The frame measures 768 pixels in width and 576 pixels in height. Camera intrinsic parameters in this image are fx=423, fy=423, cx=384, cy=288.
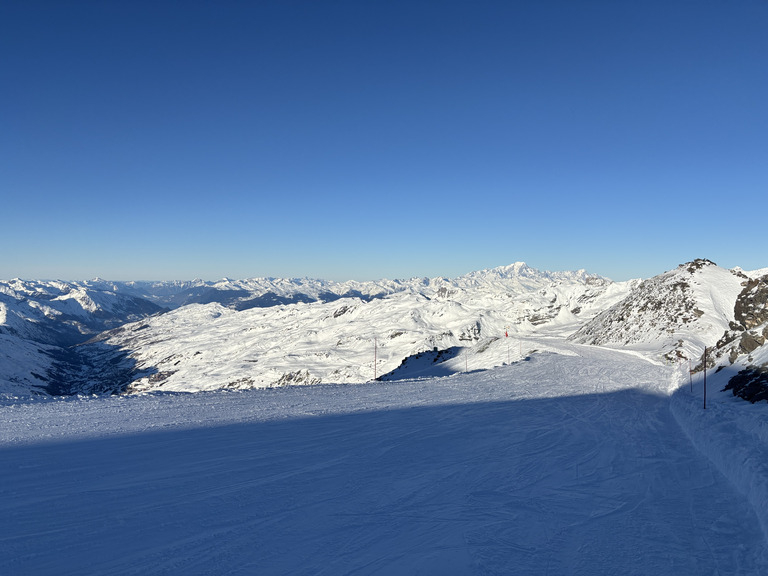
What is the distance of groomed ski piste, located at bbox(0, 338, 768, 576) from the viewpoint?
7777 millimetres

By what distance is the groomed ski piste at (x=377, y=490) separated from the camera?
25.5 feet

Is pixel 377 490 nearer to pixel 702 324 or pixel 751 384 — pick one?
pixel 751 384

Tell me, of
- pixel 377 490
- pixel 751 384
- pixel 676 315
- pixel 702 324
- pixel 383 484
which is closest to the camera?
pixel 377 490

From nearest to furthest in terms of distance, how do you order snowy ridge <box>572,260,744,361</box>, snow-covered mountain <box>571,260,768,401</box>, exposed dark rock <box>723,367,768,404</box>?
exposed dark rock <box>723,367,768,404</box>, snow-covered mountain <box>571,260,768,401</box>, snowy ridge <box>572,260,744,361</box>

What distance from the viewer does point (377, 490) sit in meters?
10.9

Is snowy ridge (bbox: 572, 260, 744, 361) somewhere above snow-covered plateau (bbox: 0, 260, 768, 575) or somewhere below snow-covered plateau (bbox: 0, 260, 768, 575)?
above

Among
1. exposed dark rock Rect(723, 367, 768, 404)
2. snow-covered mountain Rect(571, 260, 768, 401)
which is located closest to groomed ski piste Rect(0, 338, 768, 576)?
exposed dark rock Rect(723, 367, 768, 404)

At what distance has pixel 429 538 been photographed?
27.9 ft

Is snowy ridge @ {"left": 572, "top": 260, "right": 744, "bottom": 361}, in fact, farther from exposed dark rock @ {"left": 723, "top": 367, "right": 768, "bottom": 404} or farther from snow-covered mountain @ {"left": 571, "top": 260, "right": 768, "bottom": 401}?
exposed dark rock @ {"left": 723, "top": 367, "right": 768, "bottom": 404}

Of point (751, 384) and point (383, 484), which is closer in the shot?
point (383, 484)

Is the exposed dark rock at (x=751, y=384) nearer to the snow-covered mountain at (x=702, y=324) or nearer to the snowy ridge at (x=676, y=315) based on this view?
the snow-covered mountain at (x=702, y=324)

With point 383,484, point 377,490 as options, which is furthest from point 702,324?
point 377,490

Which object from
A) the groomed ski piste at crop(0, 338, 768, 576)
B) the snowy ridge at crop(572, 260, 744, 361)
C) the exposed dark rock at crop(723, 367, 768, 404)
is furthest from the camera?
the snowy ridge at crop(572, 260, 744, 361)

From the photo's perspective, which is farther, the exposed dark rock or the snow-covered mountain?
the snow-covered mountain
